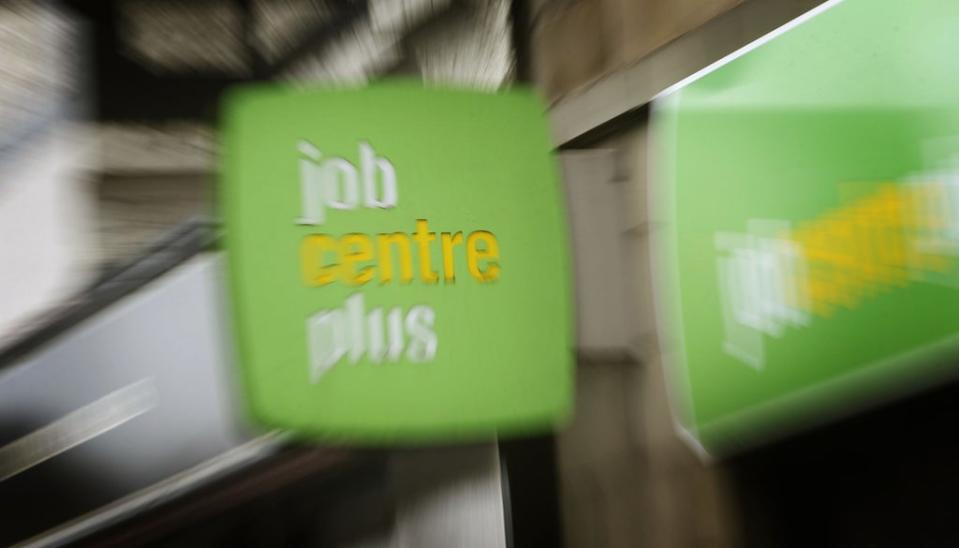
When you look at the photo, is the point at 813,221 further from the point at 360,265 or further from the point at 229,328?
the point at 229,328

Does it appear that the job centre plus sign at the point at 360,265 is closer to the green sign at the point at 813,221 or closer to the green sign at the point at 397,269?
the green sign at the point at 397,269

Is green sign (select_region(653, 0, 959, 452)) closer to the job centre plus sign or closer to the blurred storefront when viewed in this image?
the blurred storefront

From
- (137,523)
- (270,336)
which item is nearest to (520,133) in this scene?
(270,336)

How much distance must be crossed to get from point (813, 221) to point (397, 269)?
36 centimetres

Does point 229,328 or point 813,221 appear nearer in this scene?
point 813,221

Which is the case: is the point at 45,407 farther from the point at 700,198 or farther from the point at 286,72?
the point at 700,198

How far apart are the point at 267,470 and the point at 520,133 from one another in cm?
41

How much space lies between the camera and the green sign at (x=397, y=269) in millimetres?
713

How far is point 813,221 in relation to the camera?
20.0 inches

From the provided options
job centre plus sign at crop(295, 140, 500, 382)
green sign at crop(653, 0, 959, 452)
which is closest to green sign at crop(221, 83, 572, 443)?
job centre plus sign at crop(295, 140, 500, 382)

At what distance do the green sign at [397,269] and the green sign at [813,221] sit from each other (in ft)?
0.46

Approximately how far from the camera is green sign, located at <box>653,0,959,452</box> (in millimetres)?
424

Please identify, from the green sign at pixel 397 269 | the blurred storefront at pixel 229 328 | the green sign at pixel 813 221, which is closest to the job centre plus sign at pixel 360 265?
the green sign at pixel 397 269

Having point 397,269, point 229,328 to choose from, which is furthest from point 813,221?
point 229,328
